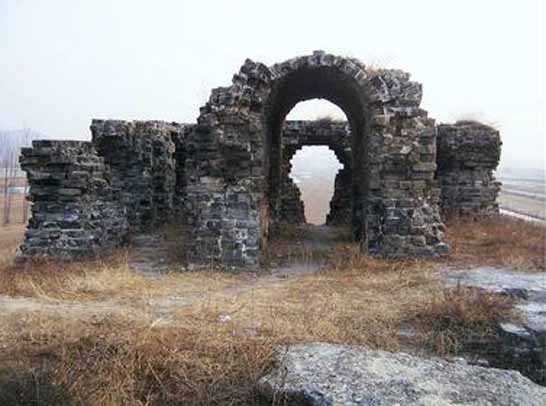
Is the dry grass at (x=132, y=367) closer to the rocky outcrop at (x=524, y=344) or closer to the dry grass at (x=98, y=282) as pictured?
the dry grass at (x=98, y=282)

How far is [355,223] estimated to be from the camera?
13.0 meters

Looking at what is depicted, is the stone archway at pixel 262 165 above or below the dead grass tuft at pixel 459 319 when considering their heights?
above

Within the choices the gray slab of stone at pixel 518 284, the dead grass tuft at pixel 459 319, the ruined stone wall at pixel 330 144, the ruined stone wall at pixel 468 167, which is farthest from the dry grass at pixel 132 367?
the ruined stone wall at pixel 330 144

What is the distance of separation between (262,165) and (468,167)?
8215mm

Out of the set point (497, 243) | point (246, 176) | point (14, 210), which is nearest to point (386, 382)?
point (246, 176)

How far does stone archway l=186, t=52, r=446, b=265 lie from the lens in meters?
9.53

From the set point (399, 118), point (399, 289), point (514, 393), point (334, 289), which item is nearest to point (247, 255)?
point (334, 289)

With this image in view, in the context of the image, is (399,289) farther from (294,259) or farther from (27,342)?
(27,342)

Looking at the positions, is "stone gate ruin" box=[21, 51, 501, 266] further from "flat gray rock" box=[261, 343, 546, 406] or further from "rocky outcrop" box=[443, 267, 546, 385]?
"flat gray rock" box=[261, 343, 546, 406]

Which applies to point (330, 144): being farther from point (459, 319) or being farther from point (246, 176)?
point (459, 319)

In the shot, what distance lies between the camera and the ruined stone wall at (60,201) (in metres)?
9.75

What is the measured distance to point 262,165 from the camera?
32.4ft

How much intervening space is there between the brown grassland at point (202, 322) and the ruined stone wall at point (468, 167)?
620 centimetres

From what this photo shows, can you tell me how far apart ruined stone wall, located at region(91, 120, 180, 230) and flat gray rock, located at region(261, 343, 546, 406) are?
29.8 feet
